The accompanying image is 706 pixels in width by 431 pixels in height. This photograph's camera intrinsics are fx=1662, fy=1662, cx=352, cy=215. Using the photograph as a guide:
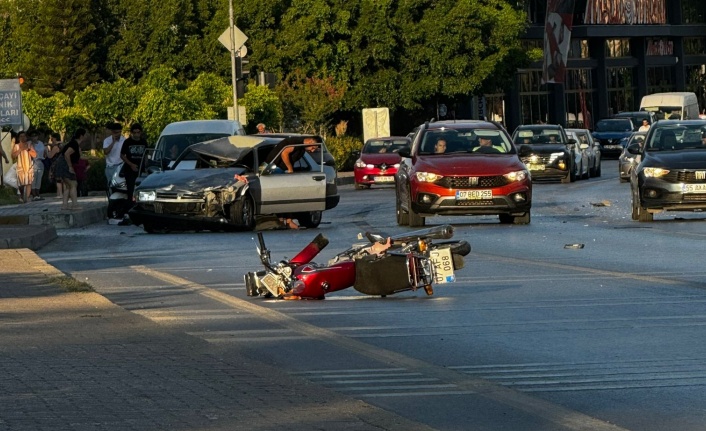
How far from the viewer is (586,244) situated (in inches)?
825

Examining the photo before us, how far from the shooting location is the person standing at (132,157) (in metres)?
30.1

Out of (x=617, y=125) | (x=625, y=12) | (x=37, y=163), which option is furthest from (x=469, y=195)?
(x=625, y=12)

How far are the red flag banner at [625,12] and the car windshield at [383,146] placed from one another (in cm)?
4967

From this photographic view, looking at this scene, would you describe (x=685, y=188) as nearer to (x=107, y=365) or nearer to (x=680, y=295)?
(x=680, y=295)

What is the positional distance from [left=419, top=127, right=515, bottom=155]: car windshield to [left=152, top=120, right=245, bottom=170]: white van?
4961 millimetres

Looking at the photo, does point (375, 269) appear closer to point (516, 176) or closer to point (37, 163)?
point (516, 176)

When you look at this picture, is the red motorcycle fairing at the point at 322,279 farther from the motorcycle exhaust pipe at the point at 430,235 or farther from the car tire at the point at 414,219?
the car tire at the point at 414,219

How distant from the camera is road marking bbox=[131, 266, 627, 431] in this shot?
8172 millimetres

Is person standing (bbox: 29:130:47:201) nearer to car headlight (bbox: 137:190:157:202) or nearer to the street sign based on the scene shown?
the street sign

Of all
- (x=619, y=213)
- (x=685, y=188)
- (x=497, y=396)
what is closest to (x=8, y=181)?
(x=619, y=213)

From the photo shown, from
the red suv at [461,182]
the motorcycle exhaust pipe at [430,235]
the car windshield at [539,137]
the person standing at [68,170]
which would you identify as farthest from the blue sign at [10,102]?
the motorcycle exhaust pipe at [430,235]

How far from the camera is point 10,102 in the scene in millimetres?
38000

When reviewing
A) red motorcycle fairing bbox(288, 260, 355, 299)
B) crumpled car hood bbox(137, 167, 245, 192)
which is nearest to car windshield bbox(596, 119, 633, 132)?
crumpled car hood bbox(137, 167, 245, 192)

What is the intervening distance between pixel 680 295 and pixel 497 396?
5425mm
